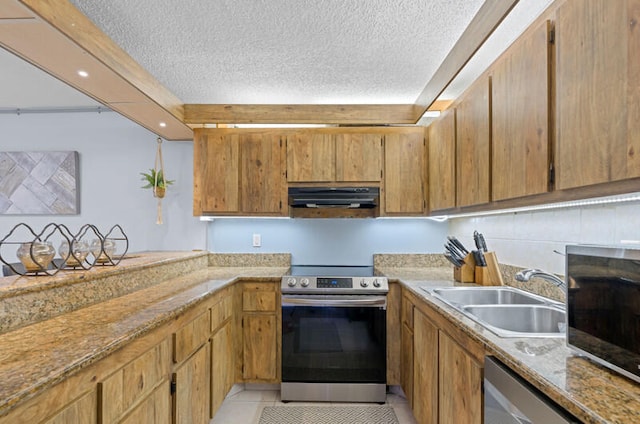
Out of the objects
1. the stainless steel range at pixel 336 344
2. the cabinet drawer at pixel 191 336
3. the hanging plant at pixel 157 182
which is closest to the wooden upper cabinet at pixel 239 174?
the hanging plant at pixel 157 182

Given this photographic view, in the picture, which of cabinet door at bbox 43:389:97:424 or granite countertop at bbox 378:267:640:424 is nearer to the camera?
granite countertop at bbox 378:267:640:424

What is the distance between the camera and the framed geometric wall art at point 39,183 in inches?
138

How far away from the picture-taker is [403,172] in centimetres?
304

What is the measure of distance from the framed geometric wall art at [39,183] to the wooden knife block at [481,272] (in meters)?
3.66

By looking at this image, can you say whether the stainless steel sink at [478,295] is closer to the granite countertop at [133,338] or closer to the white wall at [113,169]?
the granite countertop at [133,338]

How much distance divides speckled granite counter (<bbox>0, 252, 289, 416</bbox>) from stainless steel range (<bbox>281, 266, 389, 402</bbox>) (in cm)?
66

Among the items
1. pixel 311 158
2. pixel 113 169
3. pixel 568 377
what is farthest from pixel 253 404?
pixel 113 169

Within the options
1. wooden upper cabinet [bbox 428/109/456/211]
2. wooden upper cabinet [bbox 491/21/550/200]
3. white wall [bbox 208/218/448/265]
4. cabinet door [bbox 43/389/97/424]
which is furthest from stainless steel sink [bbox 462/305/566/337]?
white wall [bbox 208/218/448/265]

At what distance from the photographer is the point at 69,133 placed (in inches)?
139

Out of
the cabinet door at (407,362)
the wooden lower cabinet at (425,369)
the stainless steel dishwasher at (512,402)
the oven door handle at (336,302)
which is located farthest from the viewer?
the oven door handle at (336,302)

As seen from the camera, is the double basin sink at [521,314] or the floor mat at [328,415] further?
the floor mat at [328,415]

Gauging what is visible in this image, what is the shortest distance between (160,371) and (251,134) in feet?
6.85

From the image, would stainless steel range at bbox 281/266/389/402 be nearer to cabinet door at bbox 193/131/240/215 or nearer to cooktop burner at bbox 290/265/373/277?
cooktop burner at bbox 290/265/373/277

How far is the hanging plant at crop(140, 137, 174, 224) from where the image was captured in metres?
3.29
